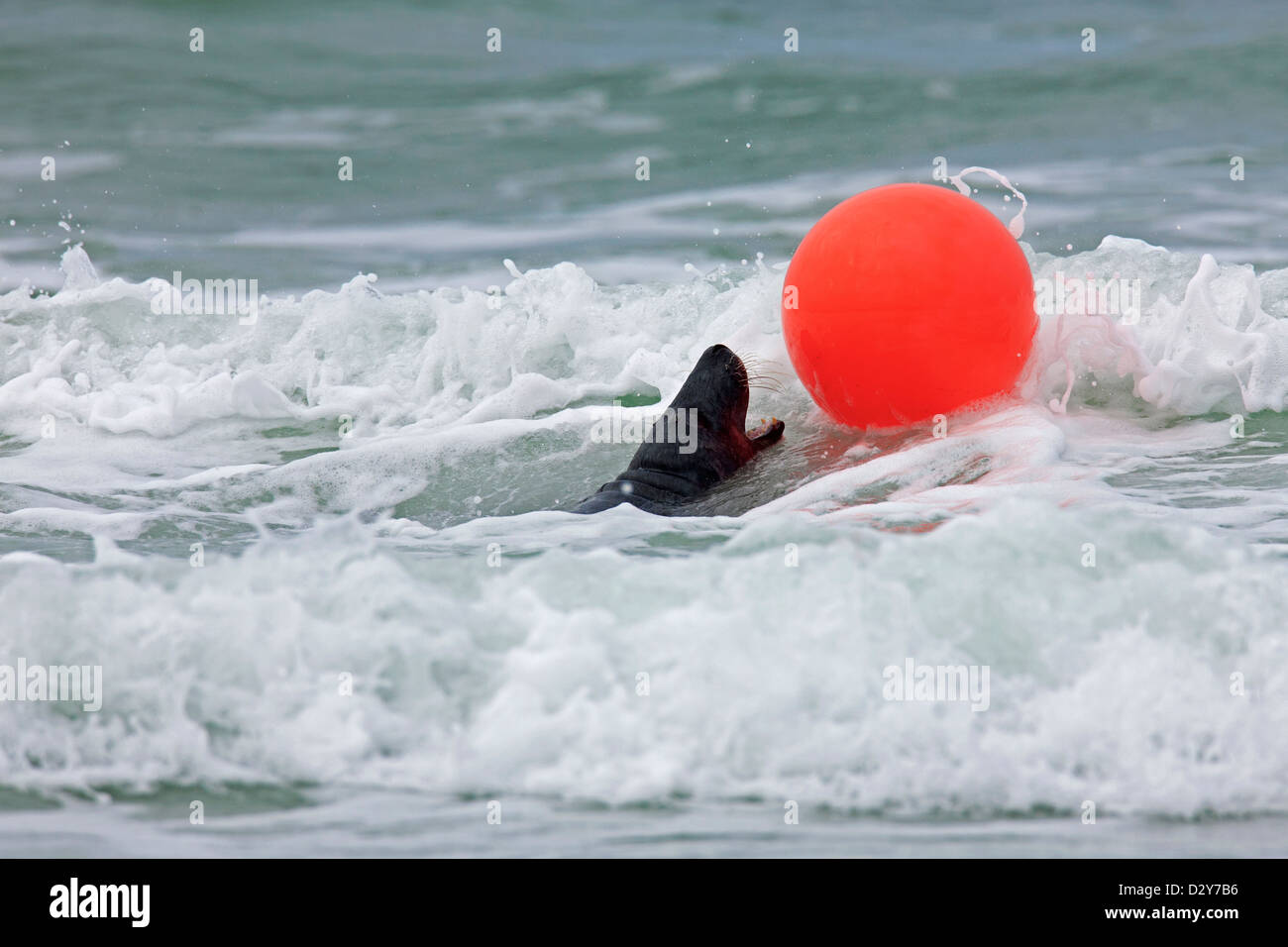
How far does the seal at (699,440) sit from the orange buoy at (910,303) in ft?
1.62

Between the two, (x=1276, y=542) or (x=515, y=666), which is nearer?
(x=515, y=666)

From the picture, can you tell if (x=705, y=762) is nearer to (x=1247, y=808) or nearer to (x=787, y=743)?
(x=787, y=743)

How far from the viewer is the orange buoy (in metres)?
6.09

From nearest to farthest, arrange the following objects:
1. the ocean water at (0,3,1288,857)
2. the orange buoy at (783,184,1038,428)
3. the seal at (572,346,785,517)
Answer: the ocean water at (0,3,1288,857)
the orange buoy at (783,184,1038,428)
the seal at (572,346,785,517)

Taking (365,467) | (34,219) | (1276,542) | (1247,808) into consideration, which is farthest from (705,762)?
(34,219)

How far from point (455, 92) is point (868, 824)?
1481 cm

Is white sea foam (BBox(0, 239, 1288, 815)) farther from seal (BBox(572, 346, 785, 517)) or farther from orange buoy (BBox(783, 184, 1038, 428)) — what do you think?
seal (BBox(572, 346, 785, 517))

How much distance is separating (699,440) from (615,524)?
1.10 metres

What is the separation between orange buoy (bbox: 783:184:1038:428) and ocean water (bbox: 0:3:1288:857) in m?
0.29

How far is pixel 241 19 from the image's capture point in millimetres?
17875

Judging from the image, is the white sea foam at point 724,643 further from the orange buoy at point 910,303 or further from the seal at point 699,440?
the seal at point 699,440

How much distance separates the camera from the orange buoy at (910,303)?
6.09 meters

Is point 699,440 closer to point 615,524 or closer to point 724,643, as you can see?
point 615,524

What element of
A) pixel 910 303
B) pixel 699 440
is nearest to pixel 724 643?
pixel 910 303
